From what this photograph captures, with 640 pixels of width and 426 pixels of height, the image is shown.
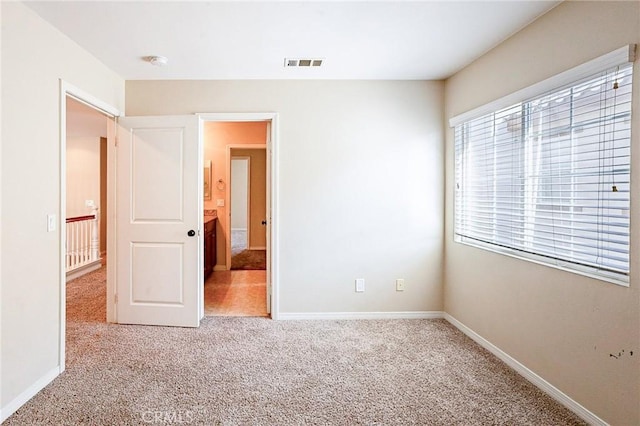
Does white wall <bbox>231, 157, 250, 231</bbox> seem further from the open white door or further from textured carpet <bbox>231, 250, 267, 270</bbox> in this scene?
the open white door

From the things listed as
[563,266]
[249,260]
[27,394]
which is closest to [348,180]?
[563,266]

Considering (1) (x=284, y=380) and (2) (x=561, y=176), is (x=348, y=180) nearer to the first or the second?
(2) (x=561, y=176)

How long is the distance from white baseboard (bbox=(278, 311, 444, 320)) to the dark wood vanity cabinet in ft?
6.40

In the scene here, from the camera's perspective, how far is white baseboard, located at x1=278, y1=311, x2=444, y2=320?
3.38 m

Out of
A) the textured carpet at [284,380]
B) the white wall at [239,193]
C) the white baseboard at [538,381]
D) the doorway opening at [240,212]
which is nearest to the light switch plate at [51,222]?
the textured carpet at [284,380]

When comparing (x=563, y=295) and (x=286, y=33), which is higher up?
(x=286, y=33)

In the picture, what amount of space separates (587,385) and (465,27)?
239 centimetres

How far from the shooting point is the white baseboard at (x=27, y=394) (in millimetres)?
1886

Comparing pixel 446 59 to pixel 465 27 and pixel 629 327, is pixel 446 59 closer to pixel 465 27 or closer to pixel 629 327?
pixel 465 27

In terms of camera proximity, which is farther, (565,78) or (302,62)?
(302,62)

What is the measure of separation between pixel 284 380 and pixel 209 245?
10.5 ft

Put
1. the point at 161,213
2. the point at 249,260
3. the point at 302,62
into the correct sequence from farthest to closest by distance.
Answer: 1. the point at 249,260
2. the point at 161,213
3. the point at 302,62

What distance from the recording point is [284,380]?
2256 millimetres

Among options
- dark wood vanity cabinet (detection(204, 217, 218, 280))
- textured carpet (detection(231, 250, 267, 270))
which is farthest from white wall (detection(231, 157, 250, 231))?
dark wood vanity cabinet (detection(204, 217, 218, 280))
